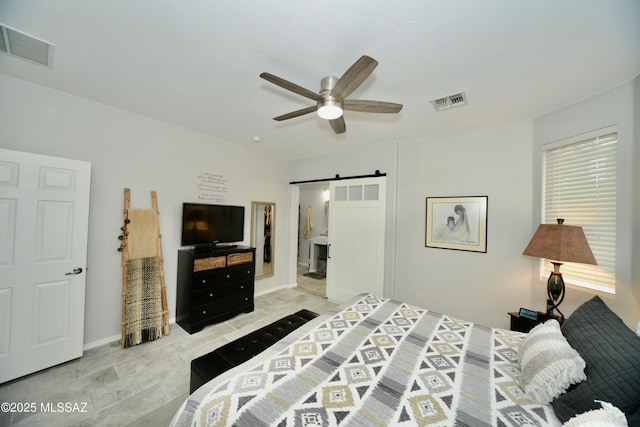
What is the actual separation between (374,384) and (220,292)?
2.62 m

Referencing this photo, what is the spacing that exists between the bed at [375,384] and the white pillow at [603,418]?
0.12 m

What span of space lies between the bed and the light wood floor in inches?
44.4

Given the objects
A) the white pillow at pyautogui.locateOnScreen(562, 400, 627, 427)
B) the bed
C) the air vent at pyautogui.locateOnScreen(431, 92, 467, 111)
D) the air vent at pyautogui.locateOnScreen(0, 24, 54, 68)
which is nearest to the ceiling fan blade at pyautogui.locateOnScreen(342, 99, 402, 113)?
the air vent at pyautogui.locateOnScreen(431, 92, 467, 111)

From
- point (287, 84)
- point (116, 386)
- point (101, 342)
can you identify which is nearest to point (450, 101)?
point (287, 84)

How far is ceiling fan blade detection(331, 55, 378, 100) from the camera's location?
1.32m

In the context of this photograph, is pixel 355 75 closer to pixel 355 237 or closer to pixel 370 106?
pixel 370 106

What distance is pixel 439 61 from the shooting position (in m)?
1.75

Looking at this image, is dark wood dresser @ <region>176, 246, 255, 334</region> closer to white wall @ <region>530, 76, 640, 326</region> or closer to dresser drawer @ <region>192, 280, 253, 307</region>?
dresser drawer @ <region>192, 280, 253, 307</region>

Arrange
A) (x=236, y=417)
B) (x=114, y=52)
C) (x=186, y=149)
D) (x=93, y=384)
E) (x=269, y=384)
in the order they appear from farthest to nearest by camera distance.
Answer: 1. (x=186, y=149)
2. (x=93, y=384)
3. (x=114, y=52)
4. (x=269, y=384)
5. (x=236, y=417)

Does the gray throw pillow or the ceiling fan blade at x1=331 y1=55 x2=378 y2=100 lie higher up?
the ceiling fan blade at x1=331 y1=55 x2=378 y2=100

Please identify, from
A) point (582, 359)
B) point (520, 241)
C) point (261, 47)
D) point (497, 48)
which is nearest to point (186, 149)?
point (261, 47)

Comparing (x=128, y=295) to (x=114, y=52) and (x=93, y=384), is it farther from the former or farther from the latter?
(x=114, y=52)

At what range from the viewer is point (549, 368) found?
3.68 ft

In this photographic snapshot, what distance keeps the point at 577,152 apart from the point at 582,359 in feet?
7.19
